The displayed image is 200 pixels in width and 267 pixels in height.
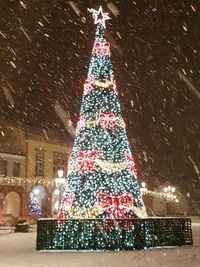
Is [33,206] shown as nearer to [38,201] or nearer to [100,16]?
[38,201]

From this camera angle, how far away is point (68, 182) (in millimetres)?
18984

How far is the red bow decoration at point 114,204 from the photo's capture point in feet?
59.9

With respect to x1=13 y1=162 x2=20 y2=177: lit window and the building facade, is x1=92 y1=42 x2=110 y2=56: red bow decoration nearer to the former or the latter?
the building facade

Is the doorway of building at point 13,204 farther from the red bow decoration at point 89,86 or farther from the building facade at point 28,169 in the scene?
the red bow decoration at point 89,86

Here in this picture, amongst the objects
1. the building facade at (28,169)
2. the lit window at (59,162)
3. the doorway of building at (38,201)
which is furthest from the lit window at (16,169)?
the lit window at (59,162)

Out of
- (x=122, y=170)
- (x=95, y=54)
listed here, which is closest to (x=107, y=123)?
(x=122, y=170)

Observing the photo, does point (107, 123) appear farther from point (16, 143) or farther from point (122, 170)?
point (16, 143)

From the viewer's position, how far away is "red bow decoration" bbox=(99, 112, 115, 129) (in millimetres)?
19234

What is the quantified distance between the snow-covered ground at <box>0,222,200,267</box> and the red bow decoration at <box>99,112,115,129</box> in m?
5.32

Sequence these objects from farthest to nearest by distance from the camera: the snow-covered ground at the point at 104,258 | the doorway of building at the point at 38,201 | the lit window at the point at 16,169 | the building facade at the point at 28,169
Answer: the doorway of building at the point at 38,201, the lit window at the point at 16,169, the building facade at the point at 28,169, the snow-covered ground at the point at 104,258

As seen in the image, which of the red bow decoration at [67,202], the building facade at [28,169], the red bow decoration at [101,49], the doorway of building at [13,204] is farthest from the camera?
the doorway of building at [13,204]

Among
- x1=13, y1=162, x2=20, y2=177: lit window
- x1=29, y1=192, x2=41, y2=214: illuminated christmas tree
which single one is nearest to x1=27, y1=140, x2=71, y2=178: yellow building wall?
x1=13, y1=162, x2=20, y2=177: lit window

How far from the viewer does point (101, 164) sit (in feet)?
61.5

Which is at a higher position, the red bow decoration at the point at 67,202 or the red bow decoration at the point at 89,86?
the red bow decoration at the point at 89,86
